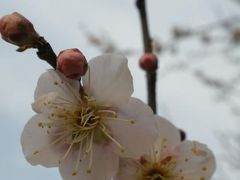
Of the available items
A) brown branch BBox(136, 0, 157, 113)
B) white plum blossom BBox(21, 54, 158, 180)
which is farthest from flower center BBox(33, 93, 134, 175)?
brown branch BBox(136, 0, 157, 113)

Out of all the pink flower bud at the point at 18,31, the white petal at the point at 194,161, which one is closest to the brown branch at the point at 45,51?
the pink flower bud at the point at 18,31

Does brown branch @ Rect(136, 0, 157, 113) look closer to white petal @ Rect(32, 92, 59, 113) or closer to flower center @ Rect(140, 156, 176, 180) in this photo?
flower center @ Rect(140, 156, 176, 180)

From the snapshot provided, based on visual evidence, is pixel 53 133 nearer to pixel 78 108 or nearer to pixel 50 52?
pixel 78 108

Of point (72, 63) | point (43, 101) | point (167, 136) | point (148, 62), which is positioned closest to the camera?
point (72, 63)

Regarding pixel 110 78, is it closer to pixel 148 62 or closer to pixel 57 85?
pixel 57 85

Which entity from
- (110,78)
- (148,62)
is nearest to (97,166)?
(110,78)
